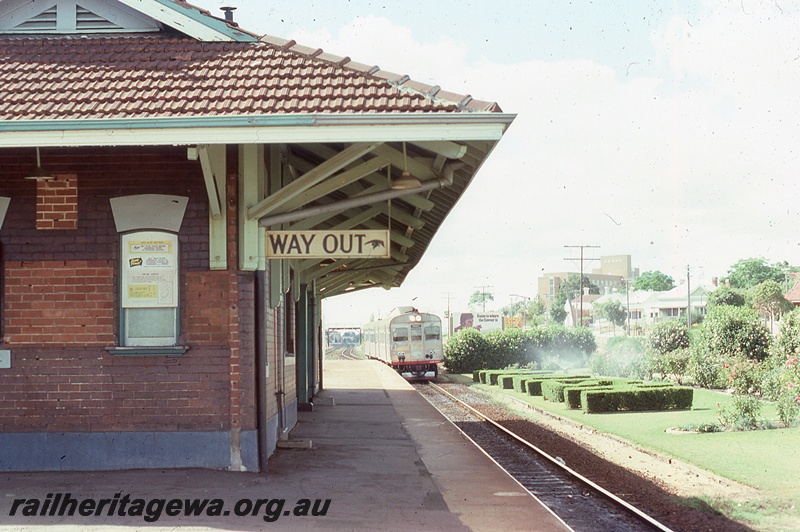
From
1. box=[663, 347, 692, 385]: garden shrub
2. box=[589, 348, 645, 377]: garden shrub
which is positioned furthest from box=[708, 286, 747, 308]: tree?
box=[663, 347, 692, 385]: garden shrub

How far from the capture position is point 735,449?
16219mm

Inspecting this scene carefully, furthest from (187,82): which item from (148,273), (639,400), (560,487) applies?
(639,400)

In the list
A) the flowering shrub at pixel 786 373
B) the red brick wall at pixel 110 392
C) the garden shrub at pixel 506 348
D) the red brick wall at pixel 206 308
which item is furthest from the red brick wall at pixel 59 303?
the garden shrub at pixel 506 348

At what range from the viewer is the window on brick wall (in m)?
10.5

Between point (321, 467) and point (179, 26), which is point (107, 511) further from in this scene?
point (179, 26)

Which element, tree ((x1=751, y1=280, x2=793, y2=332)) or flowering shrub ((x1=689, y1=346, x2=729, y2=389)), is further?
tree ((x1=751, y1=280, x2=793, y2=332))

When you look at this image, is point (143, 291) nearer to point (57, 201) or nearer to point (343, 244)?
point (57, 201)

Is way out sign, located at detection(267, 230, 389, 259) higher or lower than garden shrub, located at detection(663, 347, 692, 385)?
higher

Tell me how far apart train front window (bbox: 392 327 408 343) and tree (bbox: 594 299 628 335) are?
97.1m

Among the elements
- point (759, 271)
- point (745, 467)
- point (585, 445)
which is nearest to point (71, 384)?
point (745, 467)

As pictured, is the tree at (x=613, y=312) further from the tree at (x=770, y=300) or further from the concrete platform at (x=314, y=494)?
the concrete platform at (x=314, y=494)

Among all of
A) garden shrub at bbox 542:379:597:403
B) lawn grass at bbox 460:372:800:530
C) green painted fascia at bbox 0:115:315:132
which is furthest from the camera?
garden shrub at bbox 542:379:597:403

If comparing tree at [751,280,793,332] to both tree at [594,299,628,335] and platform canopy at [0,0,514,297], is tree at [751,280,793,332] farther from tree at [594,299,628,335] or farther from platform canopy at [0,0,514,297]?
platform canopy at [0,0,514,297]

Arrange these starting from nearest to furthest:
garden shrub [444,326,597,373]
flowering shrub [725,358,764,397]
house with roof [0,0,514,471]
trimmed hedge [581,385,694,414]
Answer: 1. house with roof [0,0,514,471]
2. trimmed hedge [581,385,694,414]
3. flowering shrub [725,358,764,397]
4. garden shrub [444,326,597,373]
